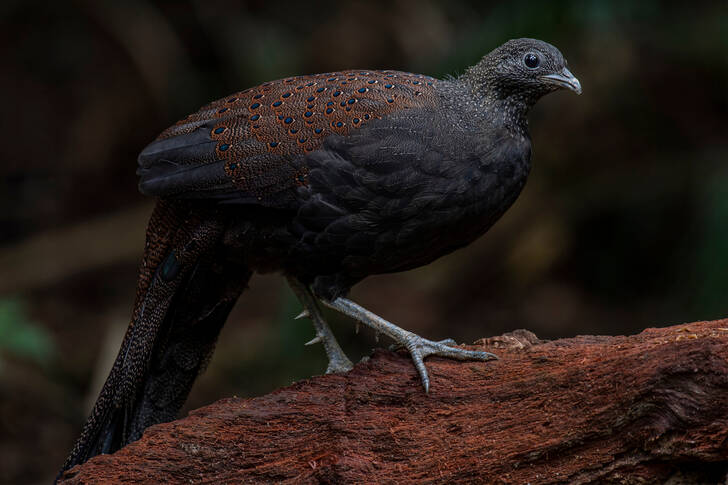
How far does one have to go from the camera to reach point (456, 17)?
9.19 meters

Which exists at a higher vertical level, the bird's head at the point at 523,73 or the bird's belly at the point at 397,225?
the bird's head at the point at 523,73

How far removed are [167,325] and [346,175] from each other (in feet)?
4.80

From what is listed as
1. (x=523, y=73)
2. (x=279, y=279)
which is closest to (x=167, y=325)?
(x=523, y=73)

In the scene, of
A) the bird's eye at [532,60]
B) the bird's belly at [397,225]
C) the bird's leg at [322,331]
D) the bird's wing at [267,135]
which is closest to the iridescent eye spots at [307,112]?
the bird's wing at [267,135]

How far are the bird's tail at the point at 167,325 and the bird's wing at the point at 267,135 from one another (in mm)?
244

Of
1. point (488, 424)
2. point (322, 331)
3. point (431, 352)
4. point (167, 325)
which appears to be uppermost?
point (167, 325)

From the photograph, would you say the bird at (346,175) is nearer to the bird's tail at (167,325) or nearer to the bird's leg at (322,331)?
the bird's tail at (167,325)

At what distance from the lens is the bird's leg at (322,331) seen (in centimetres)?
502

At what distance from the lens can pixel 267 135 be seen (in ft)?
14.6

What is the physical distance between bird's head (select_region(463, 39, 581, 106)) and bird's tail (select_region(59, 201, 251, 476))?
154 centimetres

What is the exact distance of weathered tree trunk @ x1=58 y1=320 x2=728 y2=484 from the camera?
11.2 ft

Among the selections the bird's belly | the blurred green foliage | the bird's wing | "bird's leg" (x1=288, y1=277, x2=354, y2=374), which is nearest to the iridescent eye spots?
the bird's wing

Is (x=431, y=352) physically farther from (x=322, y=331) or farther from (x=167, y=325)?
(x=167, y=325)

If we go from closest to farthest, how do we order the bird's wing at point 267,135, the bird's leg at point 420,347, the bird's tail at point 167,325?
the bird's leg at point 420,347 → the bird's wing at point 267,135 → the bird's tail at point 167,325
